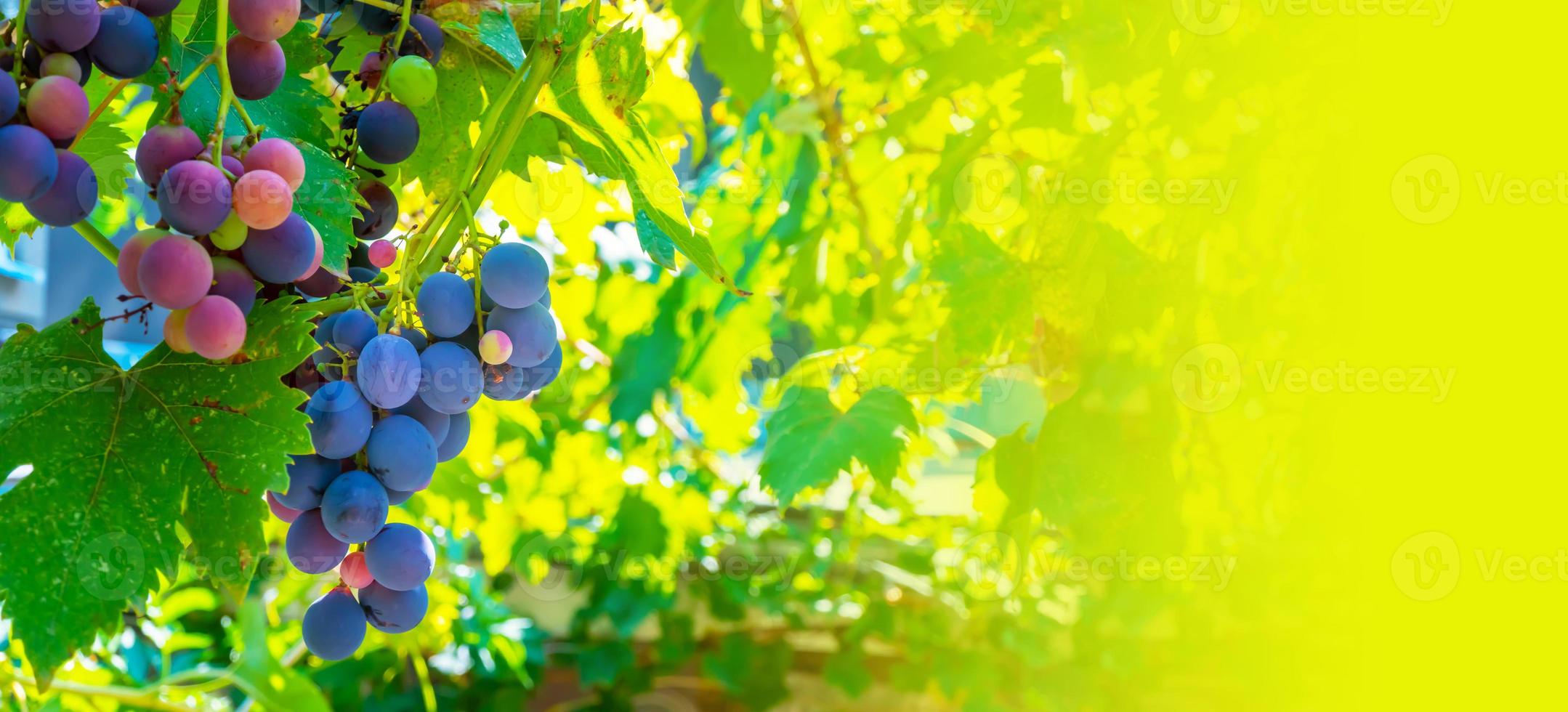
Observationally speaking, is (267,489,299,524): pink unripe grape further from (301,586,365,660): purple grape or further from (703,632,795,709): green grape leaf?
(703,632,795,709): green grape leaf

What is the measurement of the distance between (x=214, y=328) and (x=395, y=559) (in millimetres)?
107

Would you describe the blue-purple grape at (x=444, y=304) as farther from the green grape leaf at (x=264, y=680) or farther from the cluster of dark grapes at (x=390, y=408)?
the green grape leaf at (x=264, y=680)

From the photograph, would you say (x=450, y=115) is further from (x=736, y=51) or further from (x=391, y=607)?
(x=736, y=51)

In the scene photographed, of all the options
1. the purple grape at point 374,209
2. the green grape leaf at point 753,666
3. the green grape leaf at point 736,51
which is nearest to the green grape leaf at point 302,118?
the purple grape at point 374,209

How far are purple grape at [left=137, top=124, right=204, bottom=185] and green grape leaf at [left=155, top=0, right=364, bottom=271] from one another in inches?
0.8

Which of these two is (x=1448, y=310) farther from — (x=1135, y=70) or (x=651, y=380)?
(x=651, y=380)

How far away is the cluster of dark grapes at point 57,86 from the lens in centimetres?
27

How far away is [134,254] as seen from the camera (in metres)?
0.27

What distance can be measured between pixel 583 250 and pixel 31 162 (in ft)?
2.95

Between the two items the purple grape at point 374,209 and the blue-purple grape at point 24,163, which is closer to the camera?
the blue-purple grape at point 24,163

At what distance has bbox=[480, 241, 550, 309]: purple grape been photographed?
33 cm

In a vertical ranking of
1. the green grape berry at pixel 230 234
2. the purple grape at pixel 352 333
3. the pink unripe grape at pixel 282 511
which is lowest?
the pink unripe grape at pixel 282 511

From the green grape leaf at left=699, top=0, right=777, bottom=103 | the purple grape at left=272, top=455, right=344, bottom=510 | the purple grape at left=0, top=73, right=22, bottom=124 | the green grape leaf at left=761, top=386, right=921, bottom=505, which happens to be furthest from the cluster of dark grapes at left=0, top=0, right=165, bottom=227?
the green grape leaf at left=699, top=0, right=777, bottom=103

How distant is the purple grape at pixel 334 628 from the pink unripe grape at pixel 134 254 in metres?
0.13
